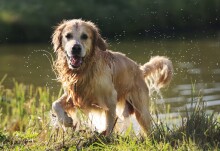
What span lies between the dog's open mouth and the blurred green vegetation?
58.1ft

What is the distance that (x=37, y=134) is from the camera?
23.9ft

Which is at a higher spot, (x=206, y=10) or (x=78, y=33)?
(x=206, y=10)

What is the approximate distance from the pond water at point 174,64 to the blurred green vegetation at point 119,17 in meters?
0.92

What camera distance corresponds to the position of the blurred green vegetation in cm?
2562

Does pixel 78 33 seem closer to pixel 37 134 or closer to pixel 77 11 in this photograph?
pixel 37 134

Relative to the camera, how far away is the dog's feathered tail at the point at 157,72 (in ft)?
28.8

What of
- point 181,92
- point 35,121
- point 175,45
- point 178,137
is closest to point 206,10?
point 175,45

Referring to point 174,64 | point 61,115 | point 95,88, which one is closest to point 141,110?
point 95,88

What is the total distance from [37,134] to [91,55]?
1178 millimetres

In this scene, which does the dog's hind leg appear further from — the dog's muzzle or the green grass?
the dog's muzzle

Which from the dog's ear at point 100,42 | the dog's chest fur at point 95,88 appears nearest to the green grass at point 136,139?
the dog's chest fur at point 95,88

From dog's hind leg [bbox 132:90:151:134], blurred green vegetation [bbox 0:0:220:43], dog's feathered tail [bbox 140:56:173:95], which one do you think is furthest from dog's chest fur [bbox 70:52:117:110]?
blurred green vegetation [bbox 0:0:220:43]

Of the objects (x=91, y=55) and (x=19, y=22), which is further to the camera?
(x=19, y=22)

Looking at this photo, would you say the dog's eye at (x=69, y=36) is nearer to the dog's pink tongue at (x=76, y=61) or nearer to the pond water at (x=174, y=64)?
the dog's pink tongue at (x=76, y=61)
